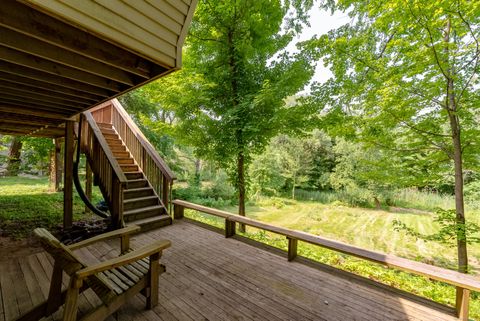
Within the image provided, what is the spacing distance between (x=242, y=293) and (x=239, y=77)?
4601mm

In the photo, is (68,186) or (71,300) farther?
(68,186)

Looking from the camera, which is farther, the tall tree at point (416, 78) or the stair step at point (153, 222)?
the stair step at point (153, 222)

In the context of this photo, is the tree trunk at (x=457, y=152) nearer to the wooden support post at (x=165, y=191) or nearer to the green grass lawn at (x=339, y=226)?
the green grass lawn at (x=339, y=226)

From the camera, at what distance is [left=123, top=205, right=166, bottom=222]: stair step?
13.5 ft

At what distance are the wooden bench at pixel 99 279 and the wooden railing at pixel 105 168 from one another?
1647 mm

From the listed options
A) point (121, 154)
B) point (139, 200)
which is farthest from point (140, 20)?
point (121, 154)

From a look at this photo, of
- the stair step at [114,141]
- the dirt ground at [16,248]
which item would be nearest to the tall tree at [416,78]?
the stair step at [114,141]

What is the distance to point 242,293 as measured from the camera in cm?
237

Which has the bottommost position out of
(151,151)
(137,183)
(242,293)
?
(242,293)

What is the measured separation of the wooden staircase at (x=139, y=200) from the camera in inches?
167

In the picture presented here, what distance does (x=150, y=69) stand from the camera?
2553 millimetres

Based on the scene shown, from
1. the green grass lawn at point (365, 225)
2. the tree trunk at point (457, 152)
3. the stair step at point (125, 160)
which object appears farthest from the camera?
the green grass lawn at point (365, 225)

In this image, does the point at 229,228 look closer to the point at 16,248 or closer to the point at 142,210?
the point at 142,210

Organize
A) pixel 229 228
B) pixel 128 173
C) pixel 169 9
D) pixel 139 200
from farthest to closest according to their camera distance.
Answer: pixel 128 173, pixel 139 200, pixel 229 228, pixel 169 9
